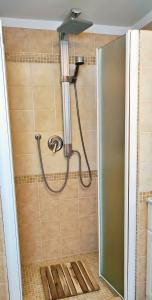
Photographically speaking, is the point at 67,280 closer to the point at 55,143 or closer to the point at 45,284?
the point at 45,284

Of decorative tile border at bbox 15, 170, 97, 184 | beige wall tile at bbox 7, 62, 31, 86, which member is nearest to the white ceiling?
beige wall tile at bbox 7, 62, 31, 86

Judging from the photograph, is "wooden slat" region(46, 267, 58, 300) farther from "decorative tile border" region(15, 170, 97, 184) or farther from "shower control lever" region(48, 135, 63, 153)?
"shower control lever" region(48, 135, 63, 153)

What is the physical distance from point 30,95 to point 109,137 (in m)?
0.88

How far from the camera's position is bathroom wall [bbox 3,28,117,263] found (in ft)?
6.78

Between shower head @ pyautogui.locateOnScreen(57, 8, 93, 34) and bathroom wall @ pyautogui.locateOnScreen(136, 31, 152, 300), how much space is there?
560 mm

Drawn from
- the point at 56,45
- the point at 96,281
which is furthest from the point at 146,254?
the point at 56,45

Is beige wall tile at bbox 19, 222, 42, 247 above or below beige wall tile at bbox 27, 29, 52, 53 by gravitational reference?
below

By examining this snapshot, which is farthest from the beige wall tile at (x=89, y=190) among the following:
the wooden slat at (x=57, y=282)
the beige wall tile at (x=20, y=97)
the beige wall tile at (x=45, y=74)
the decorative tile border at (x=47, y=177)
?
the beige wall tile at (x=45, y=74)

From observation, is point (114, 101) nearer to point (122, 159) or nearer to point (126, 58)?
point (126, 58)

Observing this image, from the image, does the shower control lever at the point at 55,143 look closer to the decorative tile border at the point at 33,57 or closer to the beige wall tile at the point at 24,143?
the beige wall tile at the point at 24,143

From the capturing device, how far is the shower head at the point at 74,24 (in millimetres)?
1730

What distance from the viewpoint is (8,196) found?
1472 millimetres

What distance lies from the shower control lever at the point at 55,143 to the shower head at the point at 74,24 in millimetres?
936

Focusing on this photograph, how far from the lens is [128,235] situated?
1.60m
